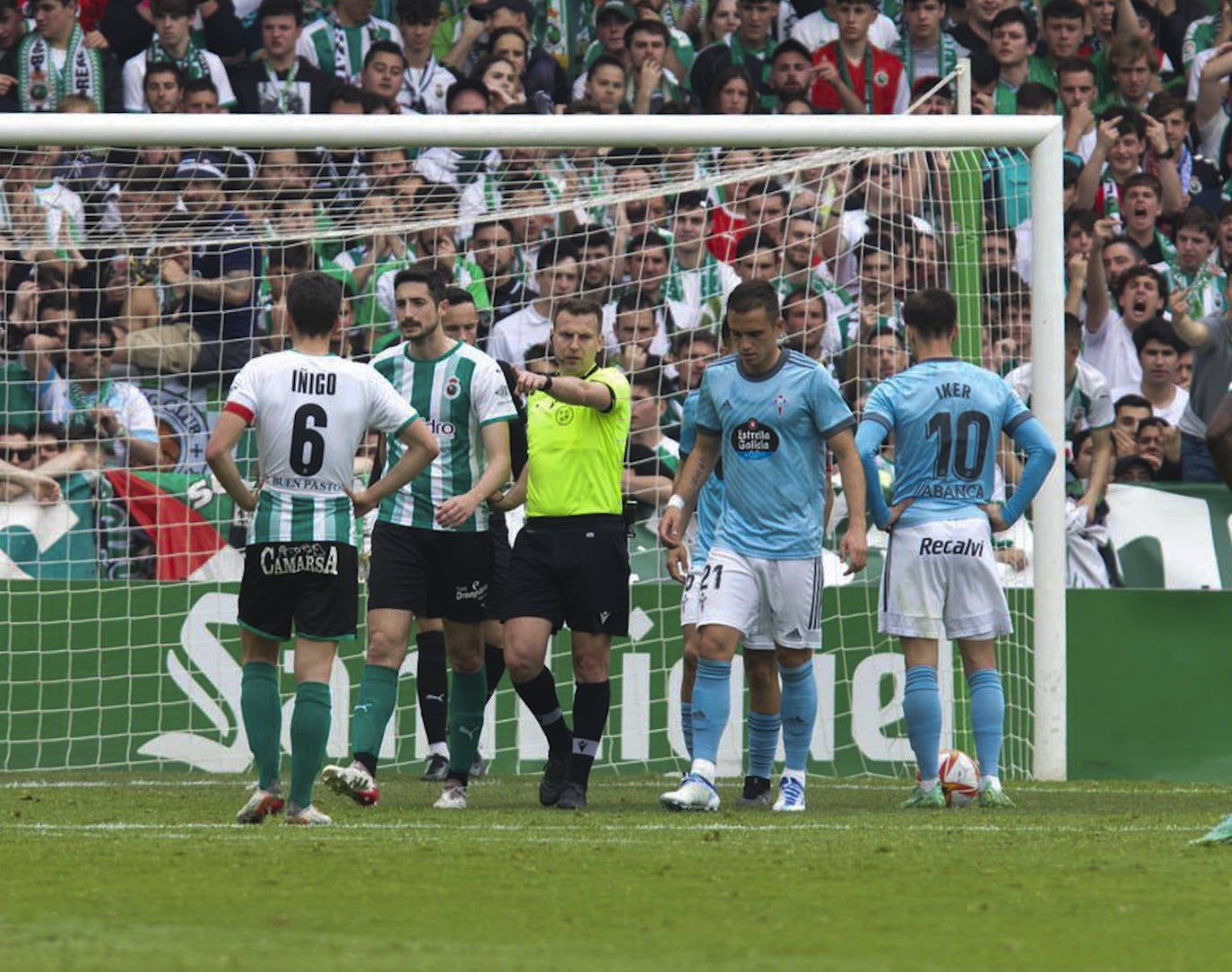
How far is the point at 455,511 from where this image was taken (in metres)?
8.20

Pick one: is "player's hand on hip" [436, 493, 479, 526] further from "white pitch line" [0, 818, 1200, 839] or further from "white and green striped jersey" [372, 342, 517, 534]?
"white pitch line" [0, 818, 1200, 839]

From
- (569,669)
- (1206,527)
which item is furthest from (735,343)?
(1206,527)

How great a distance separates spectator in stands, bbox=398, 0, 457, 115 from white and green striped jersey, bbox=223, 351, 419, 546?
8.17 m

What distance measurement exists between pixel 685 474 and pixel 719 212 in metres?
3.94

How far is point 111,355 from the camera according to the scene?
40.6 ft

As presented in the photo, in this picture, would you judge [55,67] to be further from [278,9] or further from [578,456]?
[578,456]

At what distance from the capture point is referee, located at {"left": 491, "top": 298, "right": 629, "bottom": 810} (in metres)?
8.73

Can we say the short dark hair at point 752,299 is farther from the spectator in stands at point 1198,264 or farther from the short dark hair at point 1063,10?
the short dark hair at point 1063,10

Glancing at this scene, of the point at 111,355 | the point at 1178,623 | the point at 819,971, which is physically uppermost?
the point at 111,355

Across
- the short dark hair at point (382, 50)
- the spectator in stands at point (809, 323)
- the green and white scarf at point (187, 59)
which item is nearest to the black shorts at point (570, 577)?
the spectator in stands at point (809, 323)

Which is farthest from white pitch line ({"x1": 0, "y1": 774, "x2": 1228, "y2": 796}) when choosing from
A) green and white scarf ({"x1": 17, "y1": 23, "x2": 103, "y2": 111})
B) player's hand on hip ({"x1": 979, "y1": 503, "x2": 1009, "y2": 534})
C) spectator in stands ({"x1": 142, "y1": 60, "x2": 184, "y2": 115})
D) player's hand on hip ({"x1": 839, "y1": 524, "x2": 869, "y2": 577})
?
green and white scarf ({"x1": 17, "y1": 23, "x2": 103, "y2": 111})

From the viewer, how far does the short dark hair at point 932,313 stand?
9086 millimetres

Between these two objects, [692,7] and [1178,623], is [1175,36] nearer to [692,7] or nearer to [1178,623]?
[692,7]

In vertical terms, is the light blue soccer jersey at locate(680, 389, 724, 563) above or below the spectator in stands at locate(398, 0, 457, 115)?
below
